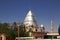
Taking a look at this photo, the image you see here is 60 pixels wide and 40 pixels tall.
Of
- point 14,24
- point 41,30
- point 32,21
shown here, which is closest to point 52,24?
point 41,30

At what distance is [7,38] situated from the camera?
119 ft

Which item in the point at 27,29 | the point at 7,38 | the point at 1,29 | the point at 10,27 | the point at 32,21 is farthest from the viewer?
the point at 32,21

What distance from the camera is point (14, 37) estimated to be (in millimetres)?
37656

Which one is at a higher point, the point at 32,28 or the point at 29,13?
the point at 29,13

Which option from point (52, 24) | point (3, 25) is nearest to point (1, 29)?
point (3, 25)

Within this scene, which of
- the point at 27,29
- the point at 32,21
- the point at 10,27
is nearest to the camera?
the point at 10,27

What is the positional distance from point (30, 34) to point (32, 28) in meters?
5.39

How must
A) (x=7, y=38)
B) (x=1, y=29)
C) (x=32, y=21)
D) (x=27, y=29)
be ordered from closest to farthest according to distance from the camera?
(x=7, y=38), (x=1, y=29), (x=27, y=29), (x=32, y=21)

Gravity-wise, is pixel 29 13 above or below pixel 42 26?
above

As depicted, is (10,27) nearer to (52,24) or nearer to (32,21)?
(52,24)

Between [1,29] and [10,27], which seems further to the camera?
[10,27]

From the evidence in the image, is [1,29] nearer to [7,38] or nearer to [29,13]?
[7,38]

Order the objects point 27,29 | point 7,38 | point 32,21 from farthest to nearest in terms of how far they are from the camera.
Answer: point 32,21
point 27,29
point 7,38

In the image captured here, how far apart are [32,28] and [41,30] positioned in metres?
5.54
